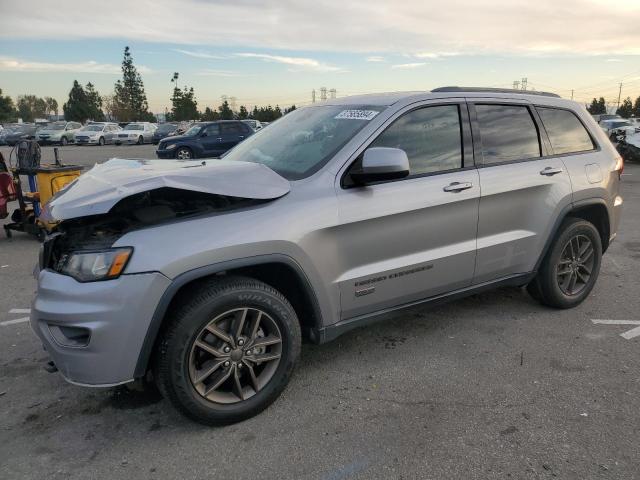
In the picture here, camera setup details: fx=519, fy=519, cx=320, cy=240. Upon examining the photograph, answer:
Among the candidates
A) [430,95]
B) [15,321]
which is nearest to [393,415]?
[430,95]

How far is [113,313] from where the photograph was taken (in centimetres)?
247

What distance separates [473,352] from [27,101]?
14529 centimetres

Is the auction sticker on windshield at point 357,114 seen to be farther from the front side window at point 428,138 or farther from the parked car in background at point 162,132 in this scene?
the parked car in background at point 162,132

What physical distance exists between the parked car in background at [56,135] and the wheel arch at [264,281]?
37.3m

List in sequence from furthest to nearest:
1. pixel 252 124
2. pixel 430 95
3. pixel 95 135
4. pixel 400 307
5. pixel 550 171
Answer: pixel 95 135
pixel 252 124
pixel 550 171
pixel 430 95
pixel 400 307

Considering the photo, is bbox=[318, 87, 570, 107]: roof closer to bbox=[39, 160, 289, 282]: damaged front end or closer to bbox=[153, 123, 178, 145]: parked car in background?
bbox=[39, 160, 289, 282]: damaged front end

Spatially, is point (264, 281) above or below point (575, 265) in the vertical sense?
above

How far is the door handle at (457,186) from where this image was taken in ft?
11.4

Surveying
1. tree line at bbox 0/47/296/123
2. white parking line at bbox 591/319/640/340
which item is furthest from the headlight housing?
tree line at bbox 0/47/296/123

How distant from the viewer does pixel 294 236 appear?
2.88 metres

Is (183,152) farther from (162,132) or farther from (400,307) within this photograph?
(162,132)

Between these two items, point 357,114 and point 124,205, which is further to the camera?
point 357,114

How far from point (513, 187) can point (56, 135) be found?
124 ft

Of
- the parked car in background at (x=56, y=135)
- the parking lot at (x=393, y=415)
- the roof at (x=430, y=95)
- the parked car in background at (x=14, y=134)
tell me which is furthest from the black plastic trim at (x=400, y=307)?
the parked car in background at (x=56, y=135)
